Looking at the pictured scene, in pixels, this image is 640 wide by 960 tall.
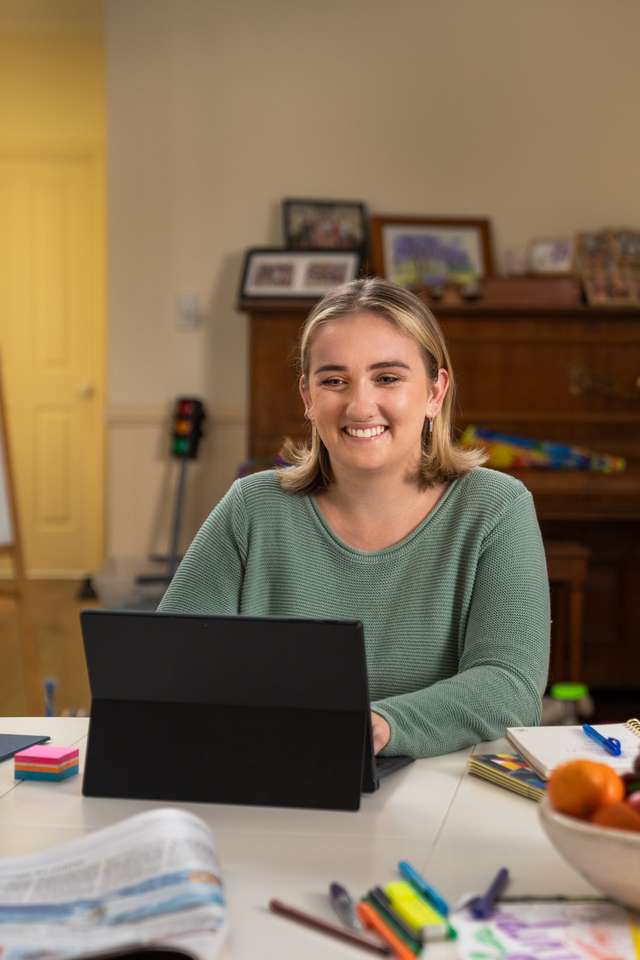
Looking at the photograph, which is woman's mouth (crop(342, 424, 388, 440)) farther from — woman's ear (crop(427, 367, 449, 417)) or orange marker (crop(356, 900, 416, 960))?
orange marker (crop(356, 900, 416, 960))

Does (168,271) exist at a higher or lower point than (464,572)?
higher

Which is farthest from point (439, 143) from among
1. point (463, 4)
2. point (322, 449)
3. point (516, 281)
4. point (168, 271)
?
point (322, 449)

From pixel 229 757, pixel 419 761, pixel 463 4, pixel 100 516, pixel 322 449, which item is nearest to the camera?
pixel 229 757

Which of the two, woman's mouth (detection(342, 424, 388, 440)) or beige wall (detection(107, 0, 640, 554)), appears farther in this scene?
beige wall (detection(107, 0, 640, 554))

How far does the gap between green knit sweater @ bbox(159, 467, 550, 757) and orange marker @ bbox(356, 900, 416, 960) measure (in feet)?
1.94

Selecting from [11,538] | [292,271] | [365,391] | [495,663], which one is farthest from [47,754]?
[292,271]

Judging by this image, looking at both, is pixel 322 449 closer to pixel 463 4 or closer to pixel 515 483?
pixel 515 483

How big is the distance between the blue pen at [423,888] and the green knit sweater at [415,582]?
50 cm

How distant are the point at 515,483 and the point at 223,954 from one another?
1.04m

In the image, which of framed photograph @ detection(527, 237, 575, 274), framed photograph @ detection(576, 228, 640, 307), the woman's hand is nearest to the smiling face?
the woman's hand

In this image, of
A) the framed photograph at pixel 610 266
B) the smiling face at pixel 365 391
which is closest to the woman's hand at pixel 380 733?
the smiling face at pixel 365 391

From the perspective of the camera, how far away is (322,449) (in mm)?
1769

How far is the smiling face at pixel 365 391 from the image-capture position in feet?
5.33

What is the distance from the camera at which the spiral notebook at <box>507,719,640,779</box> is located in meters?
1.19
